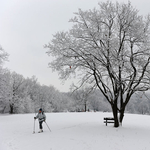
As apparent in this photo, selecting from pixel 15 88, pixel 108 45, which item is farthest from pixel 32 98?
pixel 108 45

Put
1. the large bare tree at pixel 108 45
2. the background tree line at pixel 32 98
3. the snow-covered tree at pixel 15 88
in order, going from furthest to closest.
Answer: the snow-covered tree at pixel 15 88 → the background tree line at pixel 32 98 → the large bare tree at pixel 108 45

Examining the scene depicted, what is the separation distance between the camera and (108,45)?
1086cm

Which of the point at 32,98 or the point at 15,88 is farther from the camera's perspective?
the point at 32,98

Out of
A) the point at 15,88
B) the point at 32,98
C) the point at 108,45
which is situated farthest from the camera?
the point at 32,98

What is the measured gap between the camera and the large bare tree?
10930mm

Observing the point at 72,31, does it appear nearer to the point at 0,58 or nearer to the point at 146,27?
the point at 146,27

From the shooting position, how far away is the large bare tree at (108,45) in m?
10.9

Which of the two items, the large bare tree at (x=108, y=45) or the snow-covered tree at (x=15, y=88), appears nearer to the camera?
the large bare tree at (x=108, y=45)

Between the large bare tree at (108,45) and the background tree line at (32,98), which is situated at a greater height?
the large bare tree at (108,45)

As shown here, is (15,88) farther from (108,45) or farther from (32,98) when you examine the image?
(108,45)

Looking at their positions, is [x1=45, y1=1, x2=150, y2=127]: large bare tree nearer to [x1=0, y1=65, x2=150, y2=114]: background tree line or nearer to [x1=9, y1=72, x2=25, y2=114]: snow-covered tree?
[x1=0, y1=65, x2=150, y2=114]: background tree line

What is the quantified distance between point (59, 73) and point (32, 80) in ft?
138

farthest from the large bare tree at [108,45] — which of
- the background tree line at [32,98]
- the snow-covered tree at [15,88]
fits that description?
the snow-covered tree at [15,88]

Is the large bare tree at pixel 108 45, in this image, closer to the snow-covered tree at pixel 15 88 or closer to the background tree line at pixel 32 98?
the background tree line at pixel 32 98
